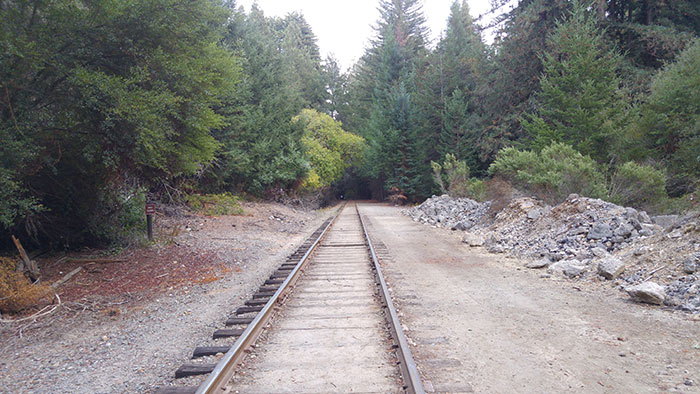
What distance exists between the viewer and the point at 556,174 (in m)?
14.3

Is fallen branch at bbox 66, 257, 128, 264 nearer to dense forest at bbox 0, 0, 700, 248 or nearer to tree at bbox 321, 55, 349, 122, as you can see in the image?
dense forest at bbox 0, 0, 700, 248

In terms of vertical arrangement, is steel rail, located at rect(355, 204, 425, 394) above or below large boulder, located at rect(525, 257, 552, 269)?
above

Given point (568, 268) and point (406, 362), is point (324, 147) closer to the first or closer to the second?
point (568, 268)

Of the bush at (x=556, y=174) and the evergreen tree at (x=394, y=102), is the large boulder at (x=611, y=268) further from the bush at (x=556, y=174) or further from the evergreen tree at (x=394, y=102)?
the evergreen tree at (x=394, y=102)

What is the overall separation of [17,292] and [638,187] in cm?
1592

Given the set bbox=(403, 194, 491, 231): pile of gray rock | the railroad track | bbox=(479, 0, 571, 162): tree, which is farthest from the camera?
bbox=(479, 0, 571, 162): tree

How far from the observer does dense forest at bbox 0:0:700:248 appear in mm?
8055

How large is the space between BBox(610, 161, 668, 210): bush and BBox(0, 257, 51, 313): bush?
15.0 metres

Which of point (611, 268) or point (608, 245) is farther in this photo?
point (608, 245)

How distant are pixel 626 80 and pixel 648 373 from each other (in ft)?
84.8

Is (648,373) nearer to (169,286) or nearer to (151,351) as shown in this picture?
(151,351)

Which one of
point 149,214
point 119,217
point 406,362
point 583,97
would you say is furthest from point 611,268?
point 583,97

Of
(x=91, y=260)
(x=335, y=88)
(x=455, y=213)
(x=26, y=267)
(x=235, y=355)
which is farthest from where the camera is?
(x=335, y=88)

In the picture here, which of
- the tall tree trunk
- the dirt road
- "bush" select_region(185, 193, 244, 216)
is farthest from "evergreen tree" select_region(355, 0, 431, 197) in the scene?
the dirt road
